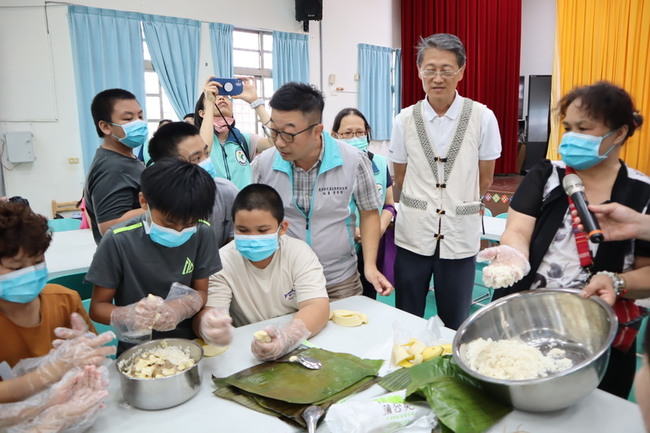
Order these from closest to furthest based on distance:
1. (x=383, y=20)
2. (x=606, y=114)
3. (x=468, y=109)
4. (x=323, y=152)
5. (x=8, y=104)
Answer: (x=606, y=114), (x=323, y=152), (x=468, y=109), (x=8, y=104), (x=383, y=20)

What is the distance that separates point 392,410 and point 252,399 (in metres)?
0.35

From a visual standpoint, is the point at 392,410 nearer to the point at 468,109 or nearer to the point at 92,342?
the point at 92,342

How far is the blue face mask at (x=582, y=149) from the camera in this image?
54.3 inches

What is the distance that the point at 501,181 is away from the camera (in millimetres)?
6789

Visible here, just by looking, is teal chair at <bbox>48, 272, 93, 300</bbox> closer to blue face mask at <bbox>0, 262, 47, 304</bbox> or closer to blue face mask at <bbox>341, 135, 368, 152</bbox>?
blue face mask at <bbox>0, 262, 47, 304</bbox>

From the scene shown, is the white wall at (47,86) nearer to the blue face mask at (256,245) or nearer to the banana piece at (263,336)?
the blue face mask at (256,245)

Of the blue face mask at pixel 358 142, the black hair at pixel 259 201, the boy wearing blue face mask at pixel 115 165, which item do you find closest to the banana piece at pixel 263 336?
the black hair at pixel 259 201

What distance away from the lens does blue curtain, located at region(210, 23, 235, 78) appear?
20.1 feet

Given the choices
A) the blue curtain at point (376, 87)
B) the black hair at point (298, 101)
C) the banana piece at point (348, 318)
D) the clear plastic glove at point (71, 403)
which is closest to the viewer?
the clear plastic glove at point (71, 403)

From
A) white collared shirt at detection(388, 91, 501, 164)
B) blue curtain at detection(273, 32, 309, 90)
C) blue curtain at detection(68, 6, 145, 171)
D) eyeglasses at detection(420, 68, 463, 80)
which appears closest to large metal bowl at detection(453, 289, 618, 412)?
white collared shirt at detection(388, 91, 501, 164)

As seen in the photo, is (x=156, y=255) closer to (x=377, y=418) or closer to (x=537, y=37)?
(x=377, y=418)

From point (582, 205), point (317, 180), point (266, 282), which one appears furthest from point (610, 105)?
point (266, 282)

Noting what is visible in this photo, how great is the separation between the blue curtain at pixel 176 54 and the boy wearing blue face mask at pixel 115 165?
405 cm

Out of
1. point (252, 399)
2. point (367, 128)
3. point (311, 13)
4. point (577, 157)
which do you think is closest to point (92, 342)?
point (252, 399)
